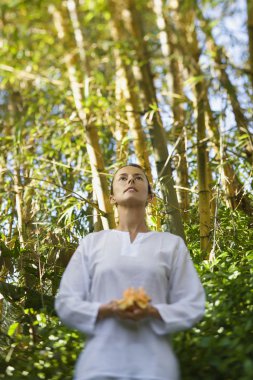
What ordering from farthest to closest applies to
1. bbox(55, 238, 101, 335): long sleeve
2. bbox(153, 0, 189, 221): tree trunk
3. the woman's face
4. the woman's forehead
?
bbox(153, 0, 189, 221): tree trunk → the woman's forehead → the woman's face → bbox(55, 238, 101, 335): long sleeve

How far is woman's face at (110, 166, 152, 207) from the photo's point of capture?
2.31 metres

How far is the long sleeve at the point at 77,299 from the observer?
6.26 feet

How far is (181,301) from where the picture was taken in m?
1.98

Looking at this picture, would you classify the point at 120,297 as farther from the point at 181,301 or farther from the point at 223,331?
the point at 223,331

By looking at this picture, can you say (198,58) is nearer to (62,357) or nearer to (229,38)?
(229,38)

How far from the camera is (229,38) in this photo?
3338 mm

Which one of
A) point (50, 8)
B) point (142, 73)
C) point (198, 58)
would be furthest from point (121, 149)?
point (50, 8)

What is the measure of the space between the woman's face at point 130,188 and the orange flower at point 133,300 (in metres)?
0.54

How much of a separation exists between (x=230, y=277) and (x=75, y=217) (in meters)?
1.52

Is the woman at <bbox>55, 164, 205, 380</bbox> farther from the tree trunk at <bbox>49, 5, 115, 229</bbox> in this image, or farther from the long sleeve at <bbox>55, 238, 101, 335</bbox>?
the tree trunk at <bbox>49, 5, 115, 229</bbox>

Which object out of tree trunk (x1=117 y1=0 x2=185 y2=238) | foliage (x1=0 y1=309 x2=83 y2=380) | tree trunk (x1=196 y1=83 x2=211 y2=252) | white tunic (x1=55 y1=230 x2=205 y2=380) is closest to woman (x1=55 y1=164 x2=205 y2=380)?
white tunic (x1=55 y1=230 x2=205 y2=380)

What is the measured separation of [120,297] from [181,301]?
219mm

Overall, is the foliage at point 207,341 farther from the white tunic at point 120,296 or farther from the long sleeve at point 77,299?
the long sleeve at point 77,299

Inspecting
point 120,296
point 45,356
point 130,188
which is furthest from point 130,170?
point 45,356
